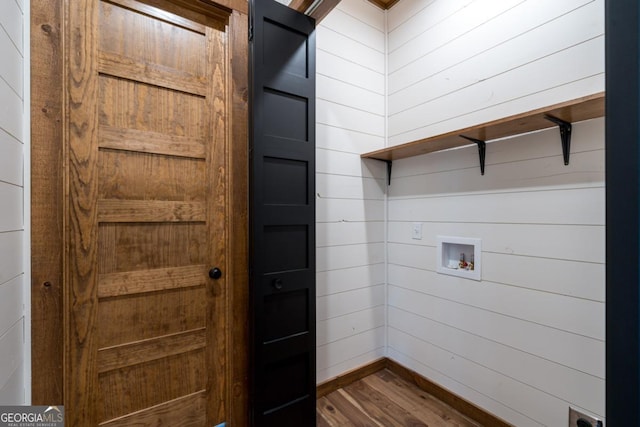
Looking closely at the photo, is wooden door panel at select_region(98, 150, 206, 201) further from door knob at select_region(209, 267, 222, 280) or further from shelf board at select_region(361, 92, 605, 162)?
shelf board at select_region(361, 92, 605, 162)

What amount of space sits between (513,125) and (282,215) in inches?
51.3

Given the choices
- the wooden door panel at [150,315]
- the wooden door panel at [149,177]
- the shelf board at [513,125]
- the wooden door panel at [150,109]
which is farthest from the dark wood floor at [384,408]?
the wooden door panel at [150,109]

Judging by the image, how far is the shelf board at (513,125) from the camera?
46.5 inches

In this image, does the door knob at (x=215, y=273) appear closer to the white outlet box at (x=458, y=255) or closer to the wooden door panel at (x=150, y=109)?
the wooden door panel at (x=150, y=109)

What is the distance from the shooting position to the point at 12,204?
3.04 feet

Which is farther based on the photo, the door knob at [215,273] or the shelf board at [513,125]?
the door knob at [215,273]

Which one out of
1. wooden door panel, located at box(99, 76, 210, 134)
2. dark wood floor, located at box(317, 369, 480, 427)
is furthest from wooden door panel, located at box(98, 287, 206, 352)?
dark wood floor, located at box(317, 369, 480, 427)

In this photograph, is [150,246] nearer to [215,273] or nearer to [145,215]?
[145,215]

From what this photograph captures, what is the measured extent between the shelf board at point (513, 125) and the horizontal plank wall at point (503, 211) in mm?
77

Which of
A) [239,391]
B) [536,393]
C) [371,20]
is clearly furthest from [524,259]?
[371,20]

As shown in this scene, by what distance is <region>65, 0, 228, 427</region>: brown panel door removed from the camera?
1134 millimetres

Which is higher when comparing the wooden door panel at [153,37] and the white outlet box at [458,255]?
the wooden door panel at [153,37]

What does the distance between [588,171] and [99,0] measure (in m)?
2.36

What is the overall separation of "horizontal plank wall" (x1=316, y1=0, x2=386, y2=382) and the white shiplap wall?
4.69 feet
